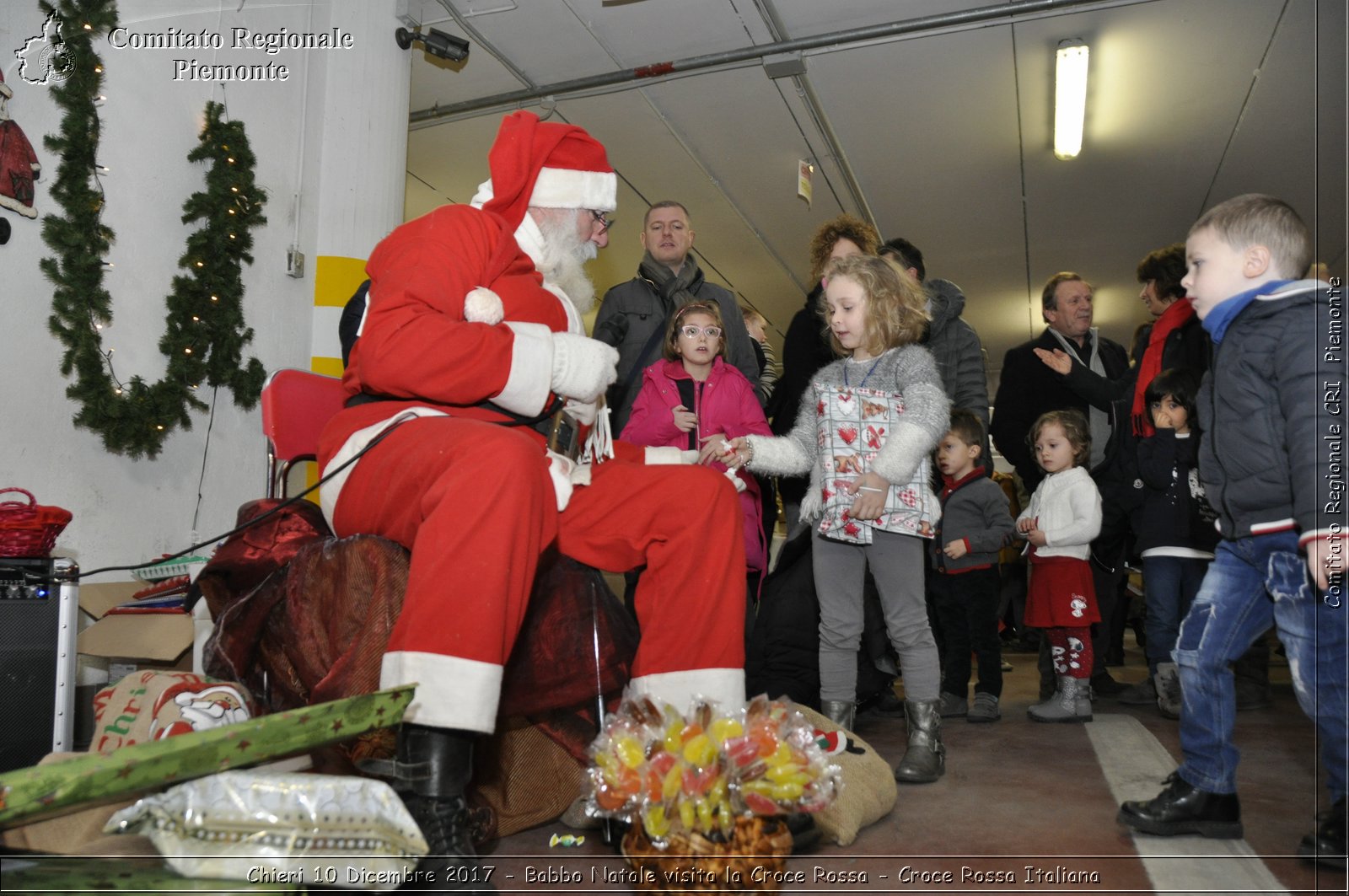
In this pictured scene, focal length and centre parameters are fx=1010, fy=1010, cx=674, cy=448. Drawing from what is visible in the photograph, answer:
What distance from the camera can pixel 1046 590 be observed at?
375 centimetres

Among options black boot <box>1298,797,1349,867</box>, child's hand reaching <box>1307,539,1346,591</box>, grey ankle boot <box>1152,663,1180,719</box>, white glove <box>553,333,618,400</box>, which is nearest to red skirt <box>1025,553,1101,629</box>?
grey ankle boot <box>1152,663,1180,719</box>

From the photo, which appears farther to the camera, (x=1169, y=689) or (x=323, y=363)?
(x=323, y=363)

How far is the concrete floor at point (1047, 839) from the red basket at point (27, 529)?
1.60 metres

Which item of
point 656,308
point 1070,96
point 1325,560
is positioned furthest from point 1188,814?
point 1070,96

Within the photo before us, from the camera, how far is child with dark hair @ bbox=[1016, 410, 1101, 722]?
3555 millimetres

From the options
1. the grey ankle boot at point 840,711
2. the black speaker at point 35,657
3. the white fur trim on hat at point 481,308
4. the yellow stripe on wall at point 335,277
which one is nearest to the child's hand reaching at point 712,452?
the grey ankle boot at point 840,711

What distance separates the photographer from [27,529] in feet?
8.75

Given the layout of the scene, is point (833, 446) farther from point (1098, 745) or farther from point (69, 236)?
point (69, 236)

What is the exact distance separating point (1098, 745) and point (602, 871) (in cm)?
184

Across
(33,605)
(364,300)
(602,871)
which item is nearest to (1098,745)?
(602,871)

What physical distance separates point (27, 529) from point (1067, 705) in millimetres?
3256

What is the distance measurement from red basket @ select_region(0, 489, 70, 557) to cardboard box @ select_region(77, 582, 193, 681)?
51 cm

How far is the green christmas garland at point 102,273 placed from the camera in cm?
355

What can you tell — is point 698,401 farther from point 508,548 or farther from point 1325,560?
point 1325,560
